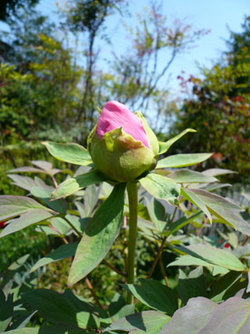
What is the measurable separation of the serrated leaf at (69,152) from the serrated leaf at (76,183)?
0.04 meters

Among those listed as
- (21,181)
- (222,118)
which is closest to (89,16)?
(222,118)

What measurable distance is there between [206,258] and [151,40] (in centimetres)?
380

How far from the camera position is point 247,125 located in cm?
256

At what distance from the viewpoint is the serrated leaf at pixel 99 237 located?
10.9 inches

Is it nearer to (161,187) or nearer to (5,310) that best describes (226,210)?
(161,187)

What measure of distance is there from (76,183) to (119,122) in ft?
0.30

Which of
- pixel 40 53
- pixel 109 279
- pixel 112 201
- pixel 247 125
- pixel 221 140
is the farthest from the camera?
pixel 40 53

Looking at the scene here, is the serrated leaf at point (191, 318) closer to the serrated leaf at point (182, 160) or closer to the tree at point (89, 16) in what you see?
the serrated leaf at point (182, 160)

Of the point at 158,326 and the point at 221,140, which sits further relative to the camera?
the point at 221,140

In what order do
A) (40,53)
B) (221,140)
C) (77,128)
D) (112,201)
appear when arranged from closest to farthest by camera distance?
(112,201), (221,140), (77,128), (40,53)

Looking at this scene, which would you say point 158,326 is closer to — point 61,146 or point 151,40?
point 61,146

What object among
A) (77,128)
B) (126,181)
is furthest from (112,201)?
(77,128)

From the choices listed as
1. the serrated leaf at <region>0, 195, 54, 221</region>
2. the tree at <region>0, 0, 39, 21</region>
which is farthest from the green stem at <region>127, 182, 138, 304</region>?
the tree at <region>0, 0, 39, 21</region>

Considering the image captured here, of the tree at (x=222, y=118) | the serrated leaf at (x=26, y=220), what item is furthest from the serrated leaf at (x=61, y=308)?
the tree at (x=222, y=118)
